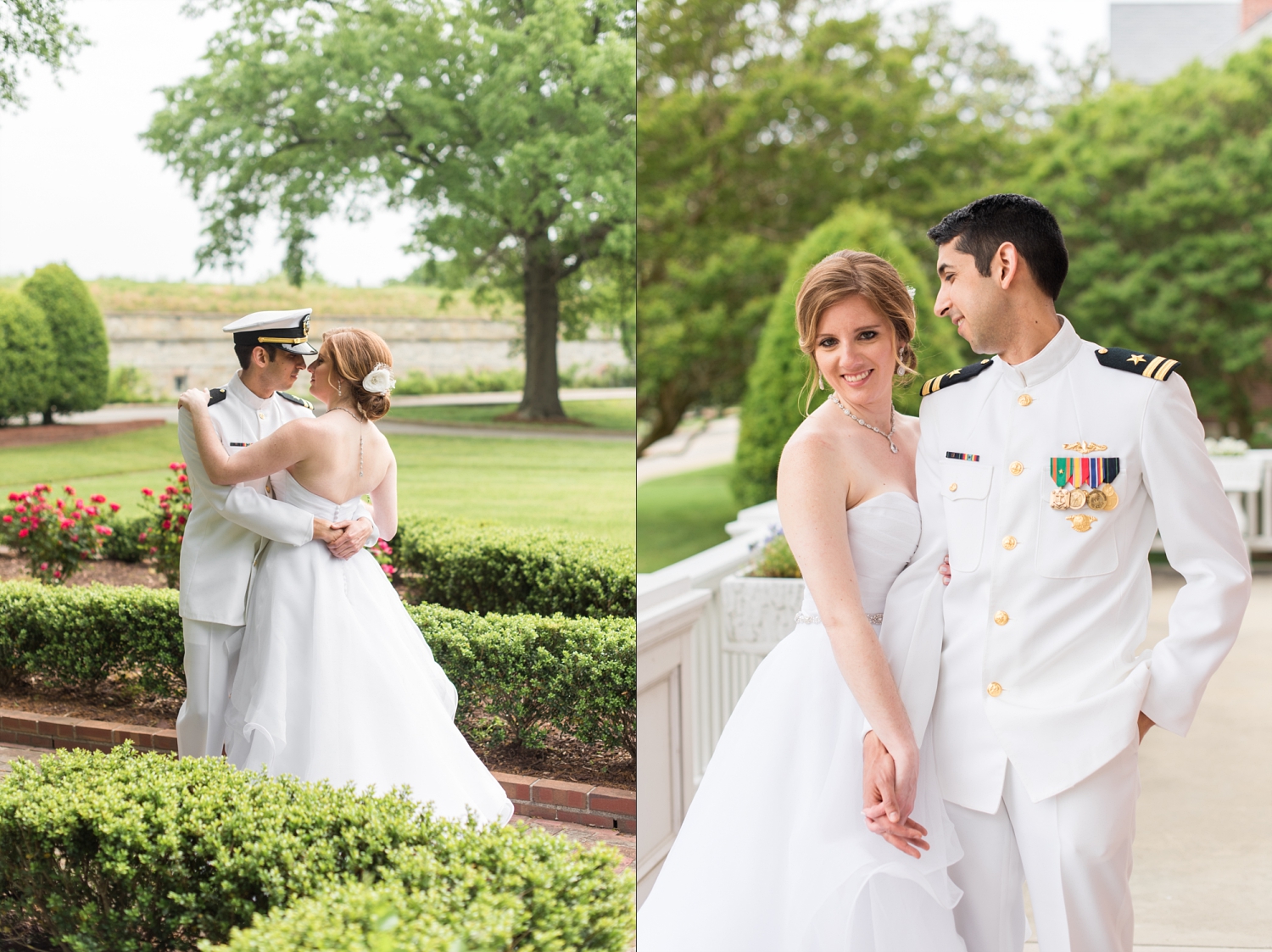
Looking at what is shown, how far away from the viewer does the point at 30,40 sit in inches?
93.7

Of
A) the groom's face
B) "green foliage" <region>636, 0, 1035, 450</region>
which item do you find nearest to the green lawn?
the groom's face

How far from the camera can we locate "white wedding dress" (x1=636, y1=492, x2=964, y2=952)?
2059mm

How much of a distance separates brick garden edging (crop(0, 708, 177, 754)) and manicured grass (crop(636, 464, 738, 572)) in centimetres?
1162

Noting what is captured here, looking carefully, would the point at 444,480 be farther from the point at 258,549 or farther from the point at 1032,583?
the point at 1032,583

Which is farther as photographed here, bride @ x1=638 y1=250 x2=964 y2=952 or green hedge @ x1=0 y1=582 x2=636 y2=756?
green hedge @ x1=0 y1=582 x2=636 y2=756

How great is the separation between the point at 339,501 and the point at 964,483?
1325 mm

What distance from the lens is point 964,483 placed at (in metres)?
2.15

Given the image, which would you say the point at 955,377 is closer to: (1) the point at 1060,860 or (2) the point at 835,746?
(2) the point at 835,746

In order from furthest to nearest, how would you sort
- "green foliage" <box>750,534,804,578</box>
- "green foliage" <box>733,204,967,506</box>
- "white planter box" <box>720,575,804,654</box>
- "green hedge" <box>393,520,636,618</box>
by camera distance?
"green foliage" <box>733,204,967,506</box>
"green foliage" <box>750,534,804,578</box>
"white planter box" <box>720,575,804,654</box>
"green hedge" <box>393,520,636,618</box>

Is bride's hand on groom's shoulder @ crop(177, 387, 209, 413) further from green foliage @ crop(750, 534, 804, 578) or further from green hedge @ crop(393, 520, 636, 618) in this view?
green foliage @ crop(750, 534, 804, 578)

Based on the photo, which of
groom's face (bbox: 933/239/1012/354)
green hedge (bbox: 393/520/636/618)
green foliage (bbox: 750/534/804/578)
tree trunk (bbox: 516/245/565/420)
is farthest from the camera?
green foliage (bbox: 750/534/804/578)

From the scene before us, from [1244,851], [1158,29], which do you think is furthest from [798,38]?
[1244,851]

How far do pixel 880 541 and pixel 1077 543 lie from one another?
359mm

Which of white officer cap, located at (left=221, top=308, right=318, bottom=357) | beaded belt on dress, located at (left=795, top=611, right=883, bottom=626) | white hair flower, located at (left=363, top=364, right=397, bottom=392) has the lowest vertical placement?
beaded belt on dress, located at (left=795, top=611, right=883, bottom=626)
